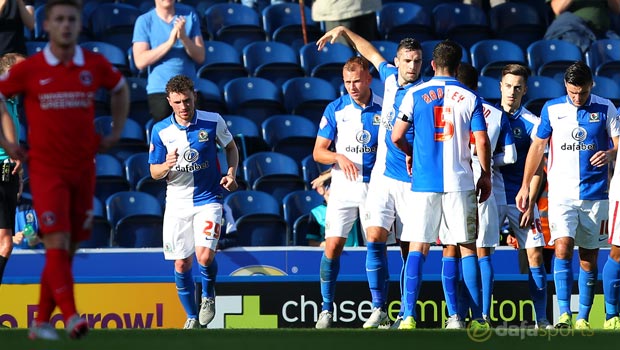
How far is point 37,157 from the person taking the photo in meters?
6.62

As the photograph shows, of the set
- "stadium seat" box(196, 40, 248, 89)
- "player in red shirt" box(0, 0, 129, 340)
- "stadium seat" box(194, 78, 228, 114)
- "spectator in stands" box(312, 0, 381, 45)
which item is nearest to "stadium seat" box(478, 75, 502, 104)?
"spectator in stands" box(312, 0, 381, 45)

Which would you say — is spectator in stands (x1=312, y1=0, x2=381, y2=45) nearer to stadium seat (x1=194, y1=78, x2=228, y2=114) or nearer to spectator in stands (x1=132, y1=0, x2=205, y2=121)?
stadium seat (x1=194, y1=78, x2=228, y2=114)

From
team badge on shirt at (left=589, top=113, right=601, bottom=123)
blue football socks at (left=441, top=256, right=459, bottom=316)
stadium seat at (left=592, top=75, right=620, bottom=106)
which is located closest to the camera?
blue football socks at (left=441, top=256, right=459, bottom=316)

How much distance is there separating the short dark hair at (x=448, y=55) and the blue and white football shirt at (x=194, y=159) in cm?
230

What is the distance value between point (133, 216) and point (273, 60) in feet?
9.67

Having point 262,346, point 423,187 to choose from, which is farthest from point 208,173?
point 262,346

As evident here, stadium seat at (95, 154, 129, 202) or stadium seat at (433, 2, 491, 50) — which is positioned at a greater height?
stadium seat at (433, 2, 491, 50)

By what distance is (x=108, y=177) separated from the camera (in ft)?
41.7

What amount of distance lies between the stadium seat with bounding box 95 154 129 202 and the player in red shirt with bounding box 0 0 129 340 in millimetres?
5934

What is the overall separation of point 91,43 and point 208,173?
4164 millimetres

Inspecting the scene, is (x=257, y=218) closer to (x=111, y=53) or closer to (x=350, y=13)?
(x=350, y=13)

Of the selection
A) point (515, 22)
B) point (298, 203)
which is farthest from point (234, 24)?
point (515, 22)

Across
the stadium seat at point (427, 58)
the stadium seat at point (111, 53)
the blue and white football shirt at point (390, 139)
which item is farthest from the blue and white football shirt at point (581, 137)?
the stadium seat at point (111, 53)

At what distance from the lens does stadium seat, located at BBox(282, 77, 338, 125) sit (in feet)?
44.5
